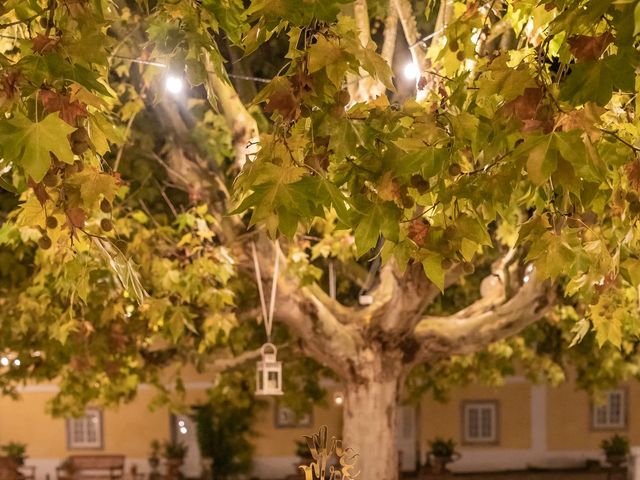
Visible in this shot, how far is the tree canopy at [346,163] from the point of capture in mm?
2299

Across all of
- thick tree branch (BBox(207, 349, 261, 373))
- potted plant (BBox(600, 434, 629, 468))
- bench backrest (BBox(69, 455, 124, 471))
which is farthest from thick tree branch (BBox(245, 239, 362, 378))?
bench backrest (BBox(69, 455, 124, 471))

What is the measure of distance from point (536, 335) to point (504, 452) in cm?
730

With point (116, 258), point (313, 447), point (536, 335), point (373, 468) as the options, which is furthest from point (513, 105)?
point (536, 335)

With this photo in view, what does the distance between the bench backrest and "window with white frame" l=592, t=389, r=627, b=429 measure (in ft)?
29.6

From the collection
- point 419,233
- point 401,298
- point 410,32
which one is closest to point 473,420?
point 401,298

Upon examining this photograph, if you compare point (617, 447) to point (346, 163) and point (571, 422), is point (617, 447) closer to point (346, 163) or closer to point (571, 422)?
point (571, 422)

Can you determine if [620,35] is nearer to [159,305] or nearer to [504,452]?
[159,305]

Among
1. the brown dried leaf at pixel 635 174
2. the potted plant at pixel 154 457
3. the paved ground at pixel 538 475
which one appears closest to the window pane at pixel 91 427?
the potted plant at pixel 154 457

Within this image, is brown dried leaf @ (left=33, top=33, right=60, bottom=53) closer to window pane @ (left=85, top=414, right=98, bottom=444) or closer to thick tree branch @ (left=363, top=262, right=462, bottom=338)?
thick tree branch @ (left=363, top=262, right=462, bottom=338)

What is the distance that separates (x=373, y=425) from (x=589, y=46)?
461 centimetres

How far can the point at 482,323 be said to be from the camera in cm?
641

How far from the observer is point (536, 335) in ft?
33.1

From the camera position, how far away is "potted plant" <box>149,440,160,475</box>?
1588 cm

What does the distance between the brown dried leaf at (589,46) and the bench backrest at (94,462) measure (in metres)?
14.0
